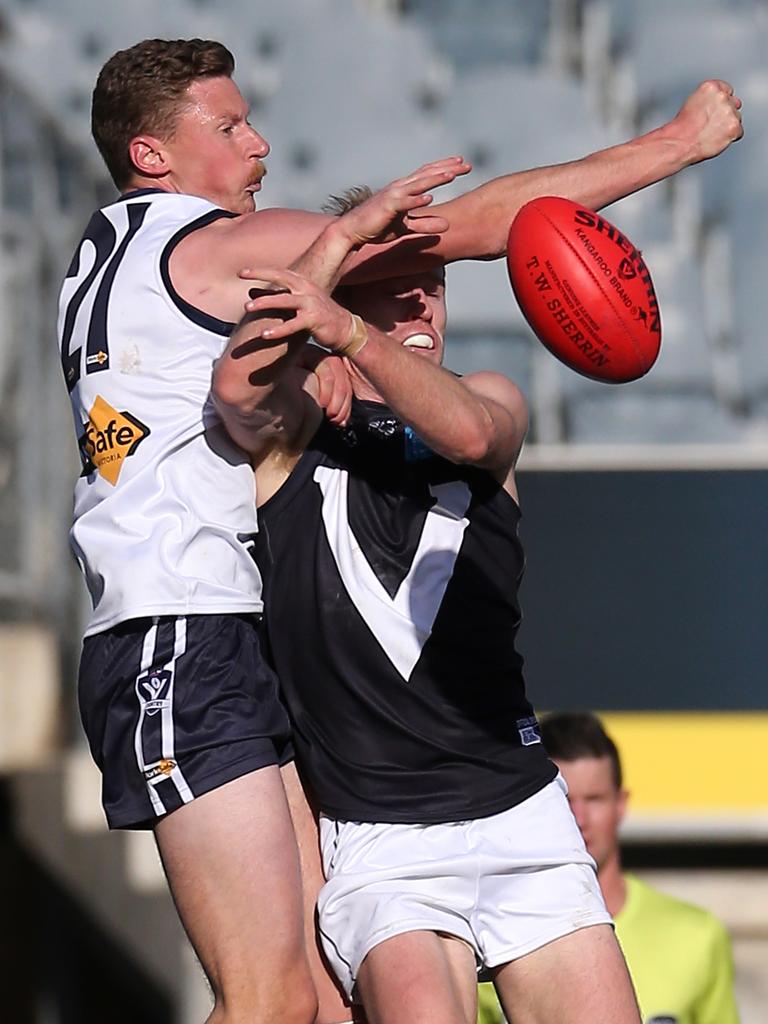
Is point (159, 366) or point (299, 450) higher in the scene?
point (159, 366)

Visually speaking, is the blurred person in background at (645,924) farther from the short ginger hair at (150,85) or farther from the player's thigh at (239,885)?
the short ginger hair at (150,85)

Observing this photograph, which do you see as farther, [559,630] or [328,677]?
[559,630]

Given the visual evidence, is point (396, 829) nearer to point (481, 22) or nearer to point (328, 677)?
point (328, 677)

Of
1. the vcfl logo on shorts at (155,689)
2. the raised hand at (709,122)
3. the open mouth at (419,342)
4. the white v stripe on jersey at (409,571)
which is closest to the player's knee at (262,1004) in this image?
the vcfl logo on shorts at (155,689)

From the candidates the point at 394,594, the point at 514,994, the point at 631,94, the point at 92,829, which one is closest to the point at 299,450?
the point at 394,594

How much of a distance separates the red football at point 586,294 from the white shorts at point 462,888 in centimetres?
84

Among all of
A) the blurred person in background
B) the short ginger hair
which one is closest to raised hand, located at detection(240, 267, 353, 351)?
the short ginger hair

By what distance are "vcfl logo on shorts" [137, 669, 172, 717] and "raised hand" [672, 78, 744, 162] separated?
141 centimetres

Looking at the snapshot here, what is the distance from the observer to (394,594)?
309 cm

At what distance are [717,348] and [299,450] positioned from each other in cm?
484

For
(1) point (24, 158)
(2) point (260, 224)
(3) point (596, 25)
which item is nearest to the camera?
(2) point (260, 224)

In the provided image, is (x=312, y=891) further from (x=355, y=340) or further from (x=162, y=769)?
(x=355, y=340)

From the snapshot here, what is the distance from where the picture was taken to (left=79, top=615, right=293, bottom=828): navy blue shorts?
112 inches

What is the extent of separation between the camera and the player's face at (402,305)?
10.6ft
